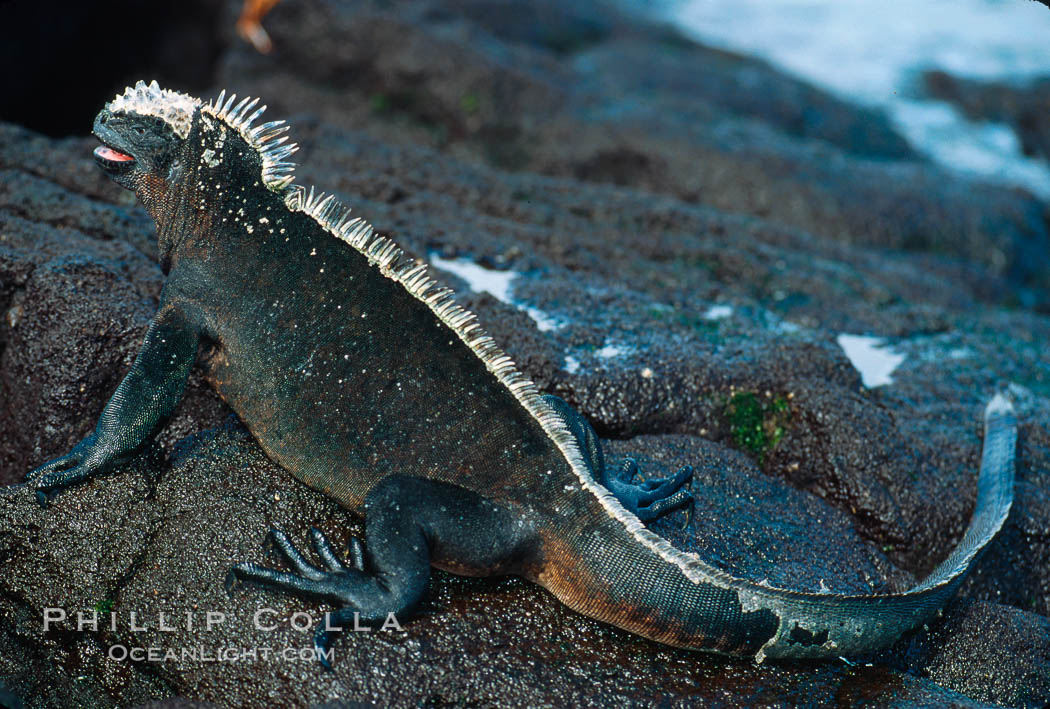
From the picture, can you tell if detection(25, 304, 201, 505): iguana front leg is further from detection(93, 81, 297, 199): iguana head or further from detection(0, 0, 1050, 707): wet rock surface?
detection(93, 81, 297, 199): iguana head

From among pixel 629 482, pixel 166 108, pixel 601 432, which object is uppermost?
pixel 166 108

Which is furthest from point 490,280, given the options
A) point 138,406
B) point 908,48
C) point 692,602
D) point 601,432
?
point 908,48

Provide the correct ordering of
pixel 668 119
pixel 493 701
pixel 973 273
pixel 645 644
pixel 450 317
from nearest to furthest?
pixel 493 701
pixel 645 644
pixel 450 317
pixel 973 273
pixel 668 119

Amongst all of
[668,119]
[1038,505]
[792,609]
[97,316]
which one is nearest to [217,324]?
[97,316]

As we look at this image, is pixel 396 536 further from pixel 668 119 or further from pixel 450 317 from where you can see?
pixel 668 119

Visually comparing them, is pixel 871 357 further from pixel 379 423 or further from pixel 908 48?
pixel 908 48
